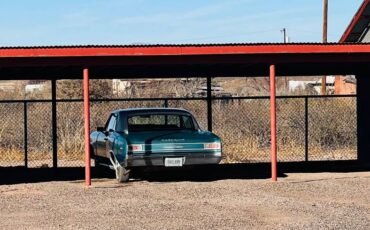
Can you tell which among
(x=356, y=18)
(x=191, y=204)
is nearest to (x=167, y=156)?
(x=191, y=204)

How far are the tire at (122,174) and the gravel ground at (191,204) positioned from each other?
15 centimetres

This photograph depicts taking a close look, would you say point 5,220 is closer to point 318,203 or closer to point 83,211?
A: point 83,211

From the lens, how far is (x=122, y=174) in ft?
46.1

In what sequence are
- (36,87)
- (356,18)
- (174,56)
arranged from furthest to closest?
(36,87)
(356,18)
(174,56)

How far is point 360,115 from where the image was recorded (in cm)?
1894

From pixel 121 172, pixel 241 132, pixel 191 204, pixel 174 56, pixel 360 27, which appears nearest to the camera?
pixel 191 204

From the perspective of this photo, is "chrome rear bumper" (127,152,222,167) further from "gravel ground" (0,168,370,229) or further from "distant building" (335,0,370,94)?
"distant building" (335,0,370,94)

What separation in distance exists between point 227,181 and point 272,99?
1.96 meters

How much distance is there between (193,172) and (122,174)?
172 centimetres

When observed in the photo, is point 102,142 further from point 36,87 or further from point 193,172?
point 36,87

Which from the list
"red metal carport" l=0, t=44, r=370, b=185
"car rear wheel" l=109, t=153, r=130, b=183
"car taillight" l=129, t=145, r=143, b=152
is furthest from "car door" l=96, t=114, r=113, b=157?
"car taillight" l=129, t=145, r=143, b=152

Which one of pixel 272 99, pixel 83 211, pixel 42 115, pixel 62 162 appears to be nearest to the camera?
pixel 83 211

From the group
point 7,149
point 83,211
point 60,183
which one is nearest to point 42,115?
point 7,149

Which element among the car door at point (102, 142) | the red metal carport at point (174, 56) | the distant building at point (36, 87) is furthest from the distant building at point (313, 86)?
the red metal carport at point (174, 56)
